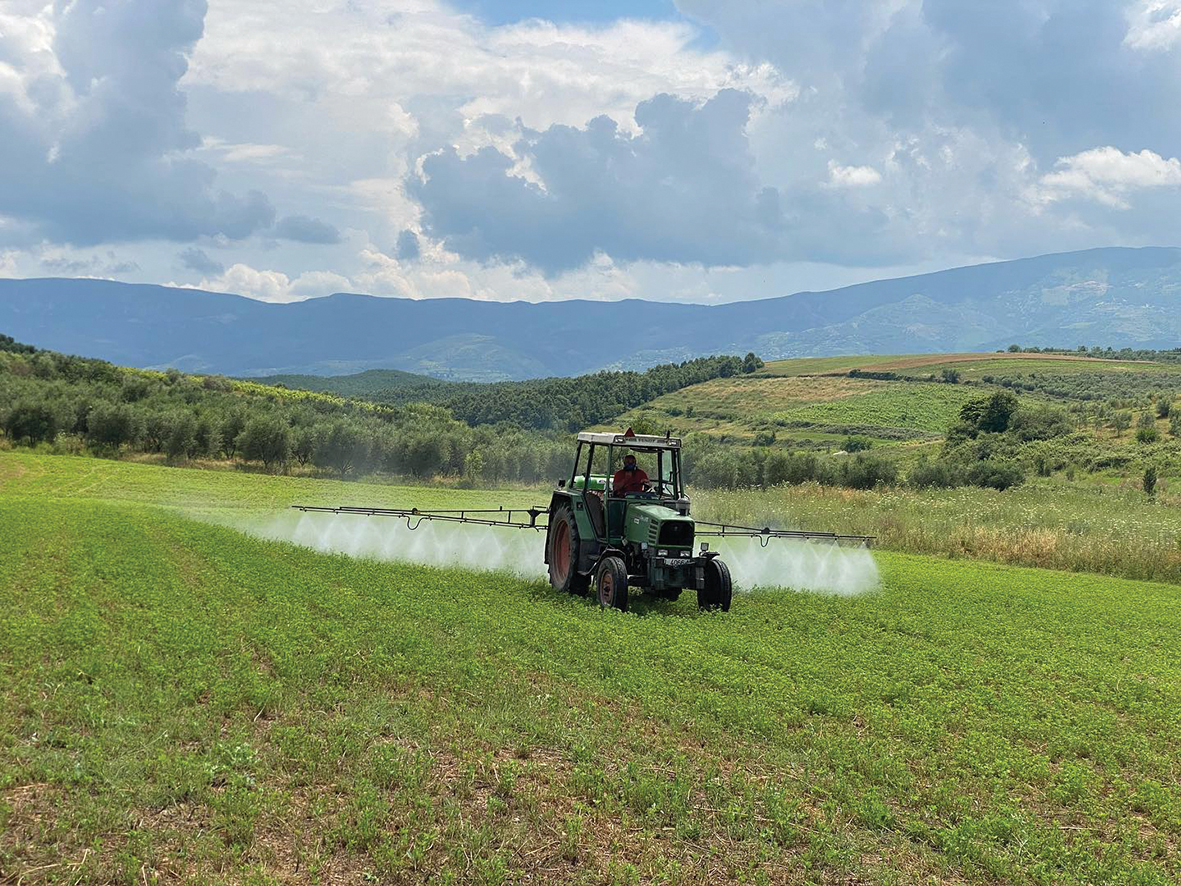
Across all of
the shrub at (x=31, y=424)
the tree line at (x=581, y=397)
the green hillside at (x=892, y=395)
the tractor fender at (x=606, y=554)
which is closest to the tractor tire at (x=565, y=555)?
the tractor fender at (x=606, y=554)

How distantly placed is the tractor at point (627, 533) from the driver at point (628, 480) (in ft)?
0.10

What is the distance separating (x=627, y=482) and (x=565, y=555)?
2.32m

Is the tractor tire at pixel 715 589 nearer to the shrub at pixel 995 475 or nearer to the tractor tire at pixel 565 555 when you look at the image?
the tractor tire at pixel 565 555

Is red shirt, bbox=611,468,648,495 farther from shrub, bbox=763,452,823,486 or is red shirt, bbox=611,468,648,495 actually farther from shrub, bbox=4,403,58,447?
shrub, bbox=4,403,58,447

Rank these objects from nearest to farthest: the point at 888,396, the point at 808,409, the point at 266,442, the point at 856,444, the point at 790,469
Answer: the point at 790,469, the point at 266,442, the point at 856,444, the point at 808,409, the point at 888,396

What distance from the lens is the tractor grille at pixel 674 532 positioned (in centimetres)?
1688

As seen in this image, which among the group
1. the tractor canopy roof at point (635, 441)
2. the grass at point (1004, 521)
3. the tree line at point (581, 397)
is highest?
the tree line at point (581, 397)

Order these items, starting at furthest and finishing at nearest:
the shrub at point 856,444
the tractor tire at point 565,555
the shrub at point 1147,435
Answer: the shrub at point 856,444, the shrub at point 1147,435, the tractor tire at point 565,555

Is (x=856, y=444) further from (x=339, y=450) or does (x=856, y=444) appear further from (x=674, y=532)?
(x=674, y=532)

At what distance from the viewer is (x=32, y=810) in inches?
290

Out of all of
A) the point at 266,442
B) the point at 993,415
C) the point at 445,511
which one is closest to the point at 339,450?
the point at 266,442

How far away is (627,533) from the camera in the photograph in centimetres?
1800

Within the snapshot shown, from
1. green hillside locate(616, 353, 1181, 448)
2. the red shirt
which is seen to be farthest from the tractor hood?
green hillside locate(616, 353, 1181, 448)

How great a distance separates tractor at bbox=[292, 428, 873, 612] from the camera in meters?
17.0
